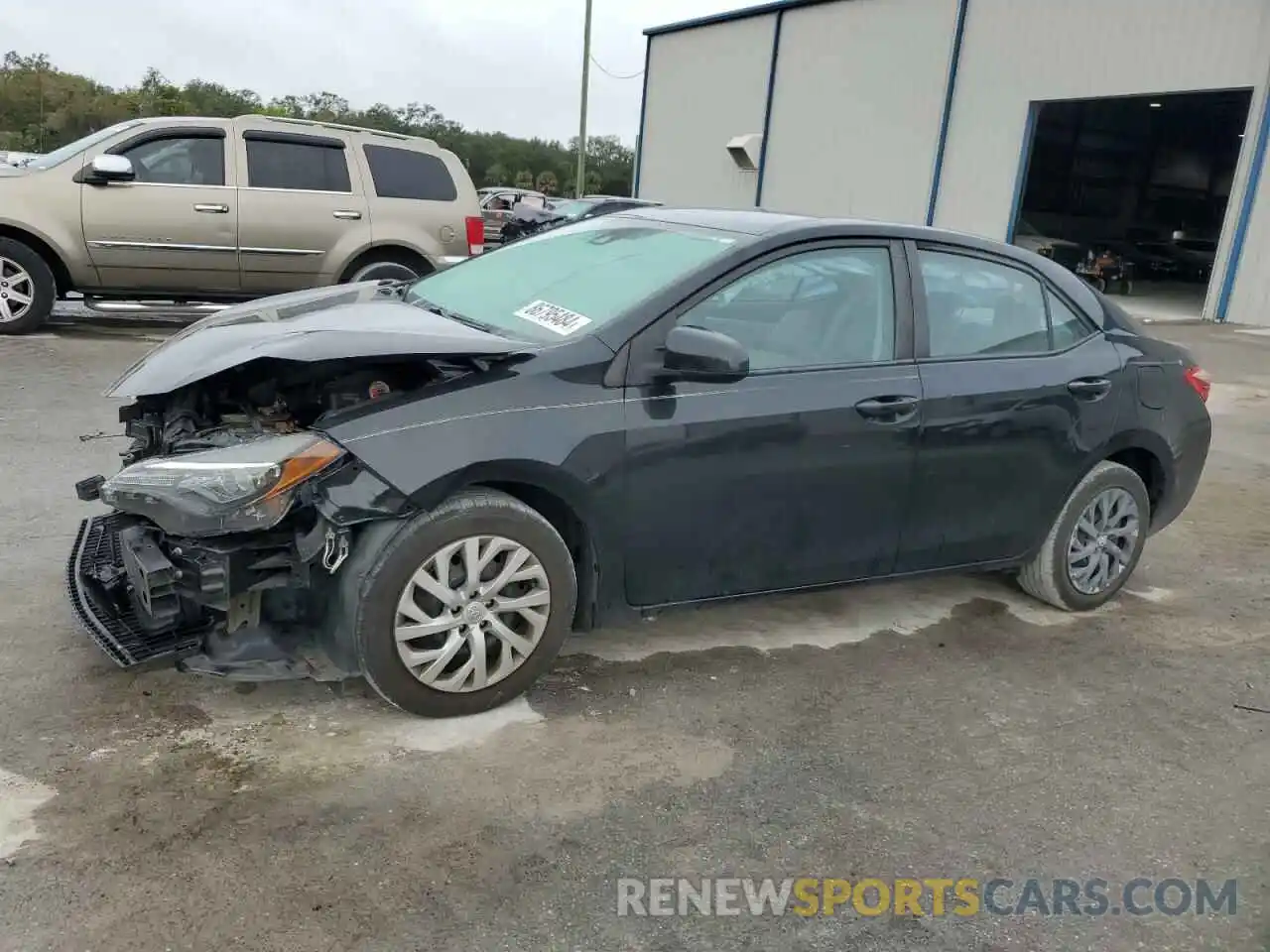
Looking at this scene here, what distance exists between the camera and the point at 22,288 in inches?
345

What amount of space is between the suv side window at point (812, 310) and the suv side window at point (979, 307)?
229 millimetres

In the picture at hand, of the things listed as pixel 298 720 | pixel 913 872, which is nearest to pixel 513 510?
pixel 298 720

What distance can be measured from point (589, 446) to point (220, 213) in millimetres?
7011

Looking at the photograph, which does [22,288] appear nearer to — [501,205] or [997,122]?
[997,122]

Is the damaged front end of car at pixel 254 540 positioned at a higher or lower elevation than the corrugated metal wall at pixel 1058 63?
lower

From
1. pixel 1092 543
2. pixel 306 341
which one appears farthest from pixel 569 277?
pixel 1092 543

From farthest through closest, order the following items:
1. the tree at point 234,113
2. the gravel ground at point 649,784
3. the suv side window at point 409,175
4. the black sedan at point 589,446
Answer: the tree at point 234,113 → the suv side window at point 409,175 → the black sedan at point 589,446 → the gravel ground at point 649,784

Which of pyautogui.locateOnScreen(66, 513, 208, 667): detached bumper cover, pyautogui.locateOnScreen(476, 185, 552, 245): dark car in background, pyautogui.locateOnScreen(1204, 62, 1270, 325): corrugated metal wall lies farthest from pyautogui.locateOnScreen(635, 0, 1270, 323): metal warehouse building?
pyautogui.locateOnScreen(66, 513, 208, 667): detached bumper cover

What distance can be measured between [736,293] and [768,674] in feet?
4.53

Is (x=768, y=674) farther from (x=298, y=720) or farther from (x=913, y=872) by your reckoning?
(x=298, y=720)

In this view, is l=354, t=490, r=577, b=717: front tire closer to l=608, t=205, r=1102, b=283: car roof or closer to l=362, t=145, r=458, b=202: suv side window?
l=608, t=205, r=1102, b=283: car roof

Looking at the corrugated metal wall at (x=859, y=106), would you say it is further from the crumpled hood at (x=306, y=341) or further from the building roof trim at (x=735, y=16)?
the crumpled hood at (x=306, y=341)

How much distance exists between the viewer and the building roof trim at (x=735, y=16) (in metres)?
24.8

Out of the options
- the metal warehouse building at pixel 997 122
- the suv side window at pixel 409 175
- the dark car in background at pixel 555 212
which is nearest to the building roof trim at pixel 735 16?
the metal warehouse building at pixel 997 122
